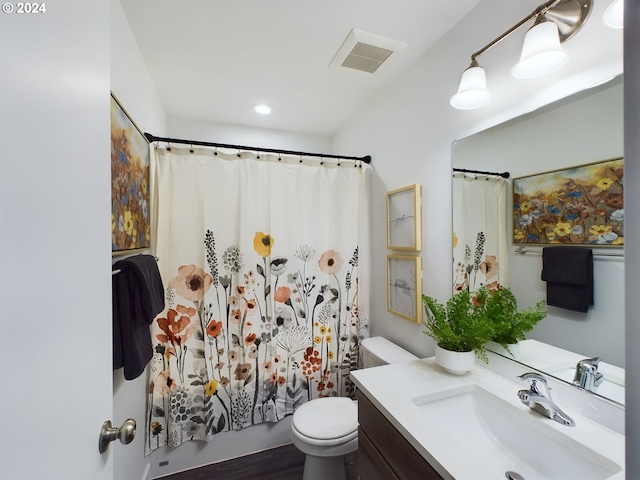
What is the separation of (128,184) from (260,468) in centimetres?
182

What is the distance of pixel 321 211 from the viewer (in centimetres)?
198

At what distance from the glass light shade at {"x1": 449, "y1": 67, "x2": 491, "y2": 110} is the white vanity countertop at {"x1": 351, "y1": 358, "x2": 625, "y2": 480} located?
3.79 feet

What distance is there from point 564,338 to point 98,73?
5.25 ft

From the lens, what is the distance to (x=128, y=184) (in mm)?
1191

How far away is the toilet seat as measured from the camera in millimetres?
1354

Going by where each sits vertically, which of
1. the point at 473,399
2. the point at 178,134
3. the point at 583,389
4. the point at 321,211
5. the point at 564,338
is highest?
the point at 178,134

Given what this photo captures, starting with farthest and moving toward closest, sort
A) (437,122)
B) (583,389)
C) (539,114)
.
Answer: (437,122) → (539,114) → (583,389)

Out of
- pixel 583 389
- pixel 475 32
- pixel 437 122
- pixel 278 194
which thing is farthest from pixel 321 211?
pixel 583 389

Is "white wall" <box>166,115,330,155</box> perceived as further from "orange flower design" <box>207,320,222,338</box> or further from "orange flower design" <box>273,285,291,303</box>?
"orange flower design" <box>207,320,222,338</box>

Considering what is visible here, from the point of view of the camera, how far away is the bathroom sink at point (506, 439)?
0.75 meters

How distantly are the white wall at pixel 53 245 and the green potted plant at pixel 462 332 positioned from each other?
3.78 feet

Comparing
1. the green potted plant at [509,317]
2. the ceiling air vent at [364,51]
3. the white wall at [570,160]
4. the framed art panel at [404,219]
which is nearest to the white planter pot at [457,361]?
the green potted plant at [509,317]

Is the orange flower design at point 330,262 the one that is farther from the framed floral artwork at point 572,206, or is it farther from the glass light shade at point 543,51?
the glass light shade at point 543,51

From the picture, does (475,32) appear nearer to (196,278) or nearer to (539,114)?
(539,114)
